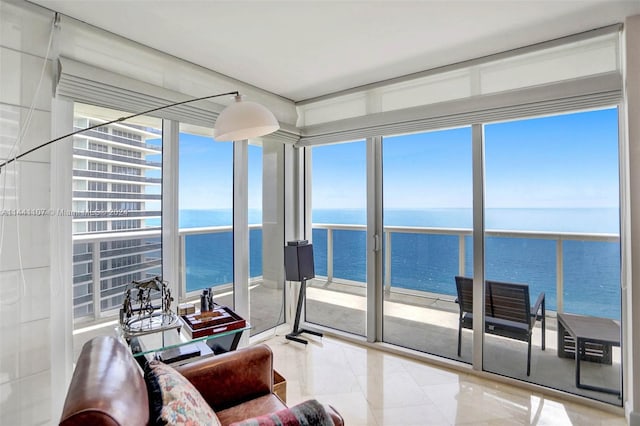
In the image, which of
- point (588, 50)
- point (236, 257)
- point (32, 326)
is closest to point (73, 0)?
point (32, 326)

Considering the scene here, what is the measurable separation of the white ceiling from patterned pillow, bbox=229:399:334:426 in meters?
2.01

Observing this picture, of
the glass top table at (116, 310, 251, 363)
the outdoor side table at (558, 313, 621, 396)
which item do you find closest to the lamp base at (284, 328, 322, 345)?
the glass top table at (116, 310, 251, 363)

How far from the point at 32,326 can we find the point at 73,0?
71.8 inches

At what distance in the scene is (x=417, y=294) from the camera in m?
3.12

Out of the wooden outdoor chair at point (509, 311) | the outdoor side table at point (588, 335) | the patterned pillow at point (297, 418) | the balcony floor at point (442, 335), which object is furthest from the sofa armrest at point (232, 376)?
the outdoor side table at point (588, 335)

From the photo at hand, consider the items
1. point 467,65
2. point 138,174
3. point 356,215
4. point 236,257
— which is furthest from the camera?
point 356,215

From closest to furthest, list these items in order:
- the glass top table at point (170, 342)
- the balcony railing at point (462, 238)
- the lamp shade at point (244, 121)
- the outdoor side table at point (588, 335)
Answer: the lamp shade at point (244, 121)
the glass top table at point (170, 342)
the outdoor side table at point (588, 335)
the balcony railing at point (462, 238)

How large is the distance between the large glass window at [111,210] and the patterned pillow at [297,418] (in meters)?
1.61

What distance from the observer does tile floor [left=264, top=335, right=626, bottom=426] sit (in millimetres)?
2166

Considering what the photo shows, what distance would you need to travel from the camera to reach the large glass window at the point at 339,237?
342cm

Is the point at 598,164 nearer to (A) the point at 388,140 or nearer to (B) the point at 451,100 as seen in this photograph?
(B) the point at 451,100

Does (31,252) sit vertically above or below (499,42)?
below

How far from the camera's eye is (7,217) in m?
1.81

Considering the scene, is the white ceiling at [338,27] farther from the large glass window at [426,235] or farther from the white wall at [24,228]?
the large glass window at [426,235]
